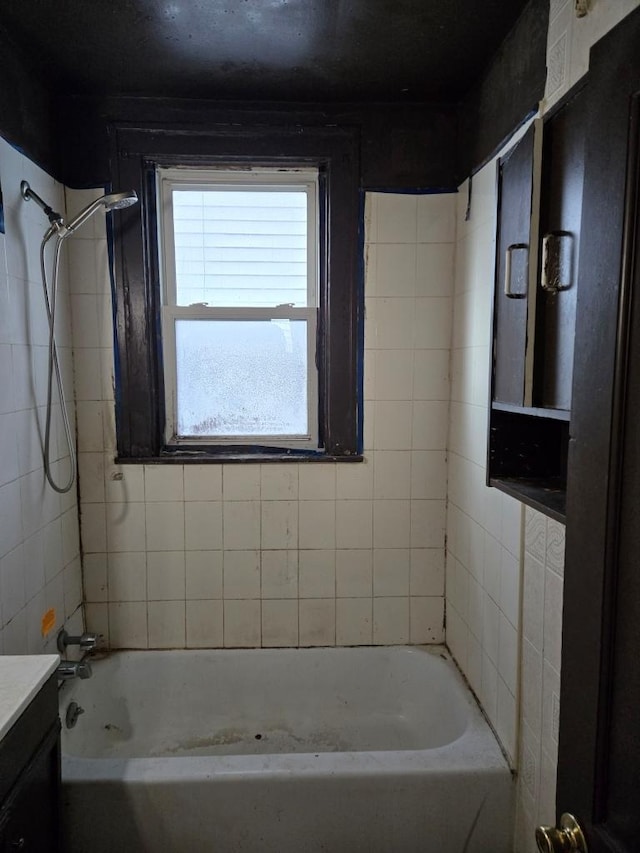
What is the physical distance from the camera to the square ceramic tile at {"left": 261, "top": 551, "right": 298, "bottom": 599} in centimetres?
211

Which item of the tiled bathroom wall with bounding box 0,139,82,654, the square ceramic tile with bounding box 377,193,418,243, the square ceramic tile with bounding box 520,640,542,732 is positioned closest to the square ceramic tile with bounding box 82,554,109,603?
the tiled bathroom wall with bounding box 0,139,82,654

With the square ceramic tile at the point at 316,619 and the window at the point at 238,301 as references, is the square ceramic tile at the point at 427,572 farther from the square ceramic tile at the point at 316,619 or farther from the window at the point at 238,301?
the window at the point at 238,301

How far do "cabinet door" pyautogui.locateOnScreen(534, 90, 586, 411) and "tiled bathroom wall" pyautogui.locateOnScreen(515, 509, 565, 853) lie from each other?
0.52 metres

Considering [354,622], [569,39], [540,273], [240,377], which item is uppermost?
[569,39]

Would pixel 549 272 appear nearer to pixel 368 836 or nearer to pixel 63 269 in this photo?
pixel 368 836

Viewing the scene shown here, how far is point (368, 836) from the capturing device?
1.49 meters

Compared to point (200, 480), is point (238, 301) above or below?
above

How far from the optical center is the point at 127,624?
2098mm

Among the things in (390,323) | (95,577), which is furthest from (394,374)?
(95,577)

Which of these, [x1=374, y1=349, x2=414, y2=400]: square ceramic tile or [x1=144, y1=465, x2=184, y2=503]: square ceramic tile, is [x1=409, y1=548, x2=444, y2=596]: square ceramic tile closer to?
[x1=374, y1=349, x2=414, y2=400]: square ceramic tile

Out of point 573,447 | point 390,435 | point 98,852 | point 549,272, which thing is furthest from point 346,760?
point 549,272

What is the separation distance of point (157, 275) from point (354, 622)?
159 cm

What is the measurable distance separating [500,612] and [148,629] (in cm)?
136

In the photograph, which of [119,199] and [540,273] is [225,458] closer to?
[119,199]
